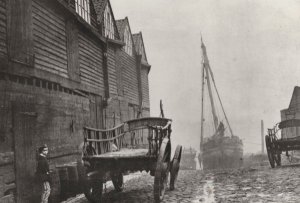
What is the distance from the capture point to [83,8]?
15.4 meters

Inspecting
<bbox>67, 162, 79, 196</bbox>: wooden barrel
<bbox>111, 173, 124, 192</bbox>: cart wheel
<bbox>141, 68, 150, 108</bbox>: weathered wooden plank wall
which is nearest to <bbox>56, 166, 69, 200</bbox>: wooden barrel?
<bbox>67, 162, 79, 196</bbox>: wooden barrel

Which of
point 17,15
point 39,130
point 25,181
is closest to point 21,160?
point 25,181

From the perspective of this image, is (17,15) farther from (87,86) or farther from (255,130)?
(255,130)

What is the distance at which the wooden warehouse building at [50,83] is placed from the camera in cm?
835

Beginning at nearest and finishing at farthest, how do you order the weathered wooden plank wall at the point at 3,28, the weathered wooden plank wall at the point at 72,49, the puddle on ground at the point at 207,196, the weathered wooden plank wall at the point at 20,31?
the puddle on ground at the point at 207,196
the weathered wooden plank wall at the point at 3,28
the weathered wooden plank wall at the point at 20,31
the weathered wooden plank wall at the point at 72,49

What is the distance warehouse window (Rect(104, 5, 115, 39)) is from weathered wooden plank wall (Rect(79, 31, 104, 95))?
2054mm

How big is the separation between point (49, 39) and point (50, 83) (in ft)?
4.97

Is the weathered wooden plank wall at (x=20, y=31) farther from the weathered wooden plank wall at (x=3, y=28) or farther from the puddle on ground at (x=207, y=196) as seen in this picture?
the puddle on ground at (x=207, y=196)

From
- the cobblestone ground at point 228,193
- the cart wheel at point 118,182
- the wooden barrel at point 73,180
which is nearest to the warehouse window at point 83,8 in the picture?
the wooden barrel at point 73,180

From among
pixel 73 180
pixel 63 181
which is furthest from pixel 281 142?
pixel 63 181

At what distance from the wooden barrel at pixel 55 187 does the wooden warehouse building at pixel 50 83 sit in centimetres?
56

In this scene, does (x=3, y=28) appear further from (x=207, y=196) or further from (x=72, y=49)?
(x=207, y=196)

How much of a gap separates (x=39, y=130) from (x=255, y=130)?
115524mm

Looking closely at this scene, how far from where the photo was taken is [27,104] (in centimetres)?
902
